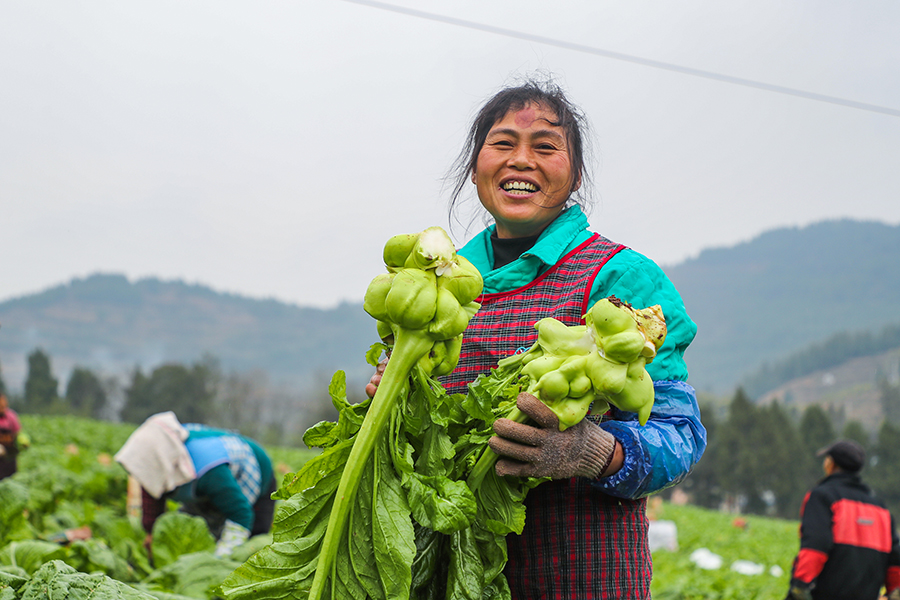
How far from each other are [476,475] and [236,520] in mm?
3879

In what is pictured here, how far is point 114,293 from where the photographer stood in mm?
171250

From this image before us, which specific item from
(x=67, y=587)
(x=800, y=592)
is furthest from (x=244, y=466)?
(x=800, y=592)

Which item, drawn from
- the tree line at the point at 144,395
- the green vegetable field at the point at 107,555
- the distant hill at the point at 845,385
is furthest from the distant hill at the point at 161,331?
the green vegetable field at the point at 107,555

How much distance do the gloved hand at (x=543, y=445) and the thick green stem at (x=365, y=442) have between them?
0.67 feet

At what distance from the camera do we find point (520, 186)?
188cm

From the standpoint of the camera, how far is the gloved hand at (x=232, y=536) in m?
4.49

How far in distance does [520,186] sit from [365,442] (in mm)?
835

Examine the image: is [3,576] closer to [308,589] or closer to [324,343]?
[308,589]

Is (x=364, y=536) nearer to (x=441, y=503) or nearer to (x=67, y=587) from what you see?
(x=441, y=503)

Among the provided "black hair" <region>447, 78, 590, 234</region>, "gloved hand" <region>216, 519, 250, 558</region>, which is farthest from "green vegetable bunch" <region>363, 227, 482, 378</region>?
"gloved hand" <region>216, 519, 250, 558</region>

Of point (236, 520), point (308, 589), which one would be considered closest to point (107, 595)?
point (308, 589)

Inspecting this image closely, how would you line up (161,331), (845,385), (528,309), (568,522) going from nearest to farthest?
(568,522) → (528,309) → (845,385) → (161,331)

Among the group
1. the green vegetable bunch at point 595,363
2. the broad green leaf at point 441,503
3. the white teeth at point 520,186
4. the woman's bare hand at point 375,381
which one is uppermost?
the white teeth at point 520,186

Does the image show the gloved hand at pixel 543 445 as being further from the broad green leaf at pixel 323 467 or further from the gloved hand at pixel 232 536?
the gloved hand at pixel 232 536
